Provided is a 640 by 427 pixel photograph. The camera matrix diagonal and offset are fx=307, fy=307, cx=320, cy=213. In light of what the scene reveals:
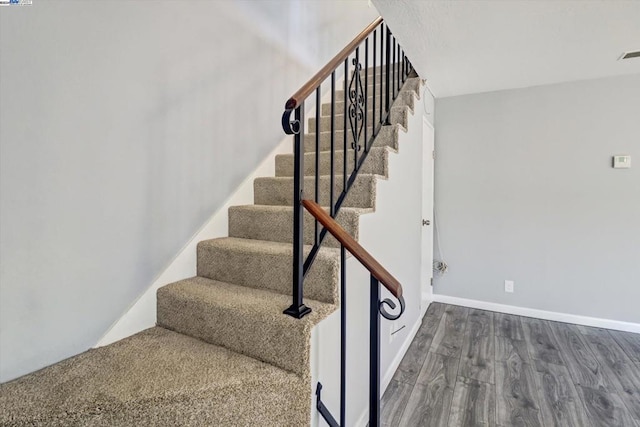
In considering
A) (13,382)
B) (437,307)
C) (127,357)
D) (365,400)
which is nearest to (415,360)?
(365,400)

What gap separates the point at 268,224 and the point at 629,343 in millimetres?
3305

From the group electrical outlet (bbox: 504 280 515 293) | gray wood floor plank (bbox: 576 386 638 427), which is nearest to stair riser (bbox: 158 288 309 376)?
gray wood floor plank (bbox: 576 386 638 427)

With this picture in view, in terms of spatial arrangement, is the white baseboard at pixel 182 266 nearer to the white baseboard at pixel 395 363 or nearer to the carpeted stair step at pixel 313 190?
the carpeted stair step at pixel 313 190

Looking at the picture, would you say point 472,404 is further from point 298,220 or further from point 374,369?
point 298,220

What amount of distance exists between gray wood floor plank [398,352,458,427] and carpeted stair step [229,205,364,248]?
115 centimetres

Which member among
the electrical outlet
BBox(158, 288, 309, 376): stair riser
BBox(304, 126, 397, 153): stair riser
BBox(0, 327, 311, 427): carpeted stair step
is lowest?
the electrical outlet

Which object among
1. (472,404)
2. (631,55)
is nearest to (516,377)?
(472,404)

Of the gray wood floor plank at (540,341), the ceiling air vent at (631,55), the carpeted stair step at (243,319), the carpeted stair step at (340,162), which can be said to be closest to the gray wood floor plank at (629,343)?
the gray wood floor plank at (540,341)

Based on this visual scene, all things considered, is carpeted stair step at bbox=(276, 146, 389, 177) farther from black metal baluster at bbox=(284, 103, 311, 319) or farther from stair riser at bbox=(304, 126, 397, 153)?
black metal baluster at bbox=(284, 103, 311, 319)

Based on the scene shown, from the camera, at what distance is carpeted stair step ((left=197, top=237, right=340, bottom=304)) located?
4.59 feet

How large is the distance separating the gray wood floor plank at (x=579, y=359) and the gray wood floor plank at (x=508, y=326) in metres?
0.28

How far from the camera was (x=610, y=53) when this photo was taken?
243cm

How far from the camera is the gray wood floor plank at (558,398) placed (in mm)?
1784

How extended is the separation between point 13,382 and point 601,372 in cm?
341
